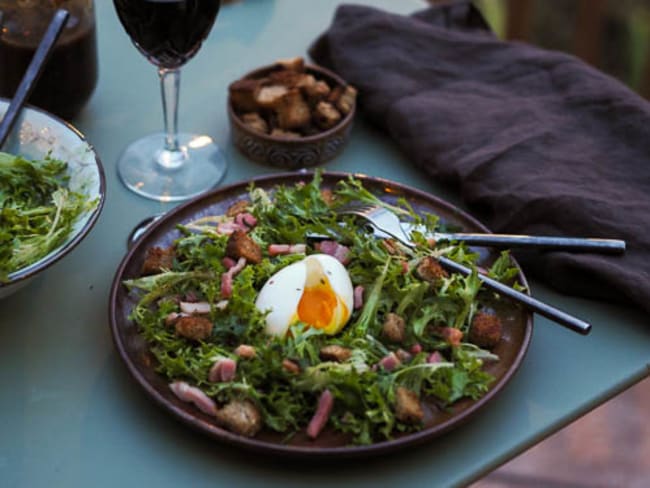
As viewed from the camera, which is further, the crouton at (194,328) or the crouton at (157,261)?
the crouton at (157,261)

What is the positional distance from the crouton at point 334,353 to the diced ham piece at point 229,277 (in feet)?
0.53

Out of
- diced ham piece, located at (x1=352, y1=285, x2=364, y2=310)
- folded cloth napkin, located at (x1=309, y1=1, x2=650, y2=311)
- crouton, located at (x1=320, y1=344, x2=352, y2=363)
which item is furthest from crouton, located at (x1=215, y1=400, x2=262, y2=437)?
folded cloth napkin, located at (x1=309, y1=1, x2=650, y2=311)

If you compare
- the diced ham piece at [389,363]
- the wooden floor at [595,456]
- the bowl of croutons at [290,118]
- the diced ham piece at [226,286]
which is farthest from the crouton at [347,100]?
the wooden floor at [595,456]

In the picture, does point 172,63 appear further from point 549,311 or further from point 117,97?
point 549,311

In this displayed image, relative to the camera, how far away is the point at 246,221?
1.36 metres

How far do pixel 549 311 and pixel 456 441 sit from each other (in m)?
0.22

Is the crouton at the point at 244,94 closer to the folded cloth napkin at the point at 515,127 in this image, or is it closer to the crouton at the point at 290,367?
the folded cloth napkin at the point at 515,127

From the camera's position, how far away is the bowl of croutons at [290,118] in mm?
1597

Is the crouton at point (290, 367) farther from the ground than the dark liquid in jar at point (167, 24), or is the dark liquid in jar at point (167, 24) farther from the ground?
the dark liquid in jar at point (167, 24)

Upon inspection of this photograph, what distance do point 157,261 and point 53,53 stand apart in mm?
497

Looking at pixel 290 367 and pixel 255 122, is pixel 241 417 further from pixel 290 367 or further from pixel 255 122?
pixel 255 122

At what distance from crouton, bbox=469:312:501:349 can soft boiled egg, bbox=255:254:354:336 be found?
0.55ft

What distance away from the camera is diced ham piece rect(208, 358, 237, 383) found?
3.60 ft

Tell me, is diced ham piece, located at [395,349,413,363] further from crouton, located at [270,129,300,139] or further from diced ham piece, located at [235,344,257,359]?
crouton, located at [270,129,300,139]
